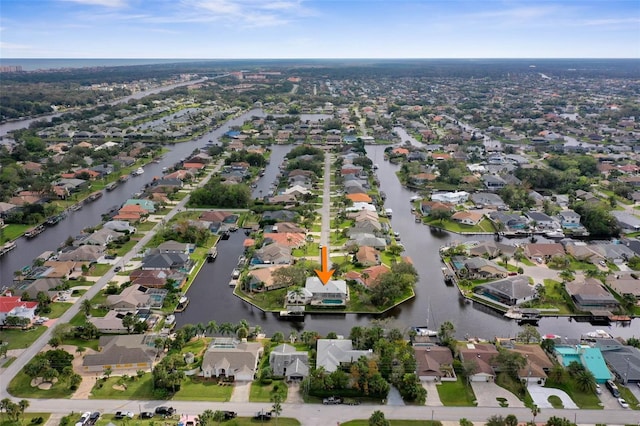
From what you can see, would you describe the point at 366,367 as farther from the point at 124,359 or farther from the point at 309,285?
the point at 124,359

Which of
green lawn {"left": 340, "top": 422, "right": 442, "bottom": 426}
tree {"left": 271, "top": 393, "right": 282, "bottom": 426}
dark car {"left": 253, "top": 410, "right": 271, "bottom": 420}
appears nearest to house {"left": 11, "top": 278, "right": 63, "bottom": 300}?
dark car {"left": 253, "top": 410, "right": 271, "bottom": 420}

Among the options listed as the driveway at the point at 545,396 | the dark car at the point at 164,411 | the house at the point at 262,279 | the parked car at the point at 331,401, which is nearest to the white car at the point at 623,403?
the driveway at the point at 545,396

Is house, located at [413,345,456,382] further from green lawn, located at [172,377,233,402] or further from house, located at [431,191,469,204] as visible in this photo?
house, located at [431,191,469,204]

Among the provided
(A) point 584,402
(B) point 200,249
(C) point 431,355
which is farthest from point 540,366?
(B) point 200,249

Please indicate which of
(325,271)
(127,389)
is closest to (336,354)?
(127,389)

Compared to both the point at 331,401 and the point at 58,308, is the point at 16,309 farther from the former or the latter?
the point at 331,401

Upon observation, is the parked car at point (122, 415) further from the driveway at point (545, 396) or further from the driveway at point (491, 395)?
the driveway at point (545, 396)
